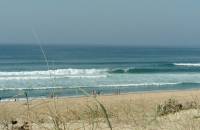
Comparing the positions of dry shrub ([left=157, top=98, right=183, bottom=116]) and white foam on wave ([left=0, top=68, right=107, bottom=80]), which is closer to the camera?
dry shrub ([left=157, top=98, right=183, bottom=116])

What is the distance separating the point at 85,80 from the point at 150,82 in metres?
5.66

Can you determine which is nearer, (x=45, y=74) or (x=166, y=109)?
(x=166, y=109)

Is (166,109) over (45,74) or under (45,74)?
under

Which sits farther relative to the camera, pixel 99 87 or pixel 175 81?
pixel 175 81

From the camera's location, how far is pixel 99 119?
3.18 m

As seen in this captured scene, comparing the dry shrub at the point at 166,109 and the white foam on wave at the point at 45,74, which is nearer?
the dry shrub at the point at 166,109

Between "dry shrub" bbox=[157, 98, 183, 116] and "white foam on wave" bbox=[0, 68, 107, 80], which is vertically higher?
"white foam on wave" bbox=[0, 68, 107, 80]

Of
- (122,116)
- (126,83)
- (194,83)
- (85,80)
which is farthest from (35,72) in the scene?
(122,116)

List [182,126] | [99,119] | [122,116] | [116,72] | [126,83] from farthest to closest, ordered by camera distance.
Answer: [116,72], [126,83], [122,116], [182,126], [99,119]

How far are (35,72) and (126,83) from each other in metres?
11.3

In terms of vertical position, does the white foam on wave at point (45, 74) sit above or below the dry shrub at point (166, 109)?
above

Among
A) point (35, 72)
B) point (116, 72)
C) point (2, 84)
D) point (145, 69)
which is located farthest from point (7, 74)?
point (145, 69)

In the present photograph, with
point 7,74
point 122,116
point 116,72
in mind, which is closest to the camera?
point 122,116

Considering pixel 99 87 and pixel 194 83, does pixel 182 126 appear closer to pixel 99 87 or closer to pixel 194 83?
pixel 99 87
